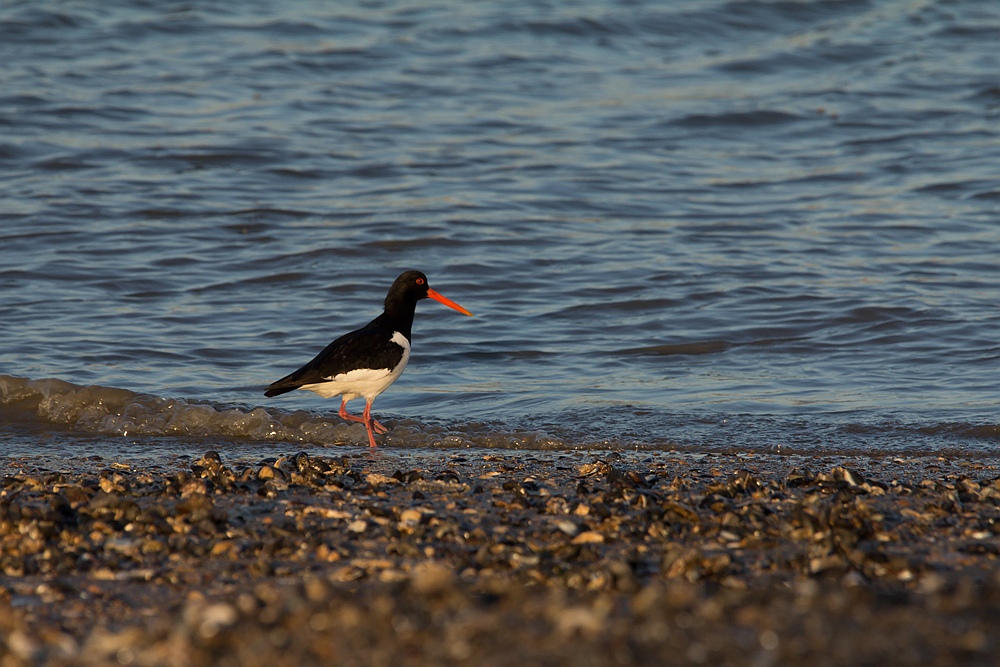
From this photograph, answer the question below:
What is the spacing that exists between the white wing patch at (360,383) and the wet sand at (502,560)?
2.18 feet

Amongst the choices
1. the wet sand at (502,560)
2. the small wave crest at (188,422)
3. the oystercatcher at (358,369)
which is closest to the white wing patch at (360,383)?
the oystercatcher at (358,369)

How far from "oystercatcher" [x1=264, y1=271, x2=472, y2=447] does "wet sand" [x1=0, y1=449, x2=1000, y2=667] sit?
0.67 m

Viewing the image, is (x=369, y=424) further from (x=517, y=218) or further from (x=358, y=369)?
(x=517, y=218)

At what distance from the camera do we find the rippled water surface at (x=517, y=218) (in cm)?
837

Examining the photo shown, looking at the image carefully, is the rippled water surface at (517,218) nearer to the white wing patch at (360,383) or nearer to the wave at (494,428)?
the wave at (494,428)

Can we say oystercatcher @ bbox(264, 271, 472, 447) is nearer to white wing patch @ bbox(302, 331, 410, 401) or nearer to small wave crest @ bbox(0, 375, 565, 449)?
white wing patch @ bbox(302, 331, 410, 401)

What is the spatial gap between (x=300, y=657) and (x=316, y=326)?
694cm

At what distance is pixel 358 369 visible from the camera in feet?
25.5

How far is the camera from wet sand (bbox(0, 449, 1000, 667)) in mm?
3461

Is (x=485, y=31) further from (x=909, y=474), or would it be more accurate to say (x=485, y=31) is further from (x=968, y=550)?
(x=968, y=550)

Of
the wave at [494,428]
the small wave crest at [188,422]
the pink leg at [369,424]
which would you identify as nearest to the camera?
the wave at [494,428]

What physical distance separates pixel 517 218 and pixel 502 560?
839 centimetres

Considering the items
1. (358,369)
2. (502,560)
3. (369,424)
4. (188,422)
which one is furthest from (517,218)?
(502,560)

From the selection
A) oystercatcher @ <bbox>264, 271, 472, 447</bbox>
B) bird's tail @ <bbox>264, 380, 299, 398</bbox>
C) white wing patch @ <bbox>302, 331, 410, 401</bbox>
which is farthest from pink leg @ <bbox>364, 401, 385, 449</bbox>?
bird's tail @ <bbox>264, 380, 299, 398</bbox>
